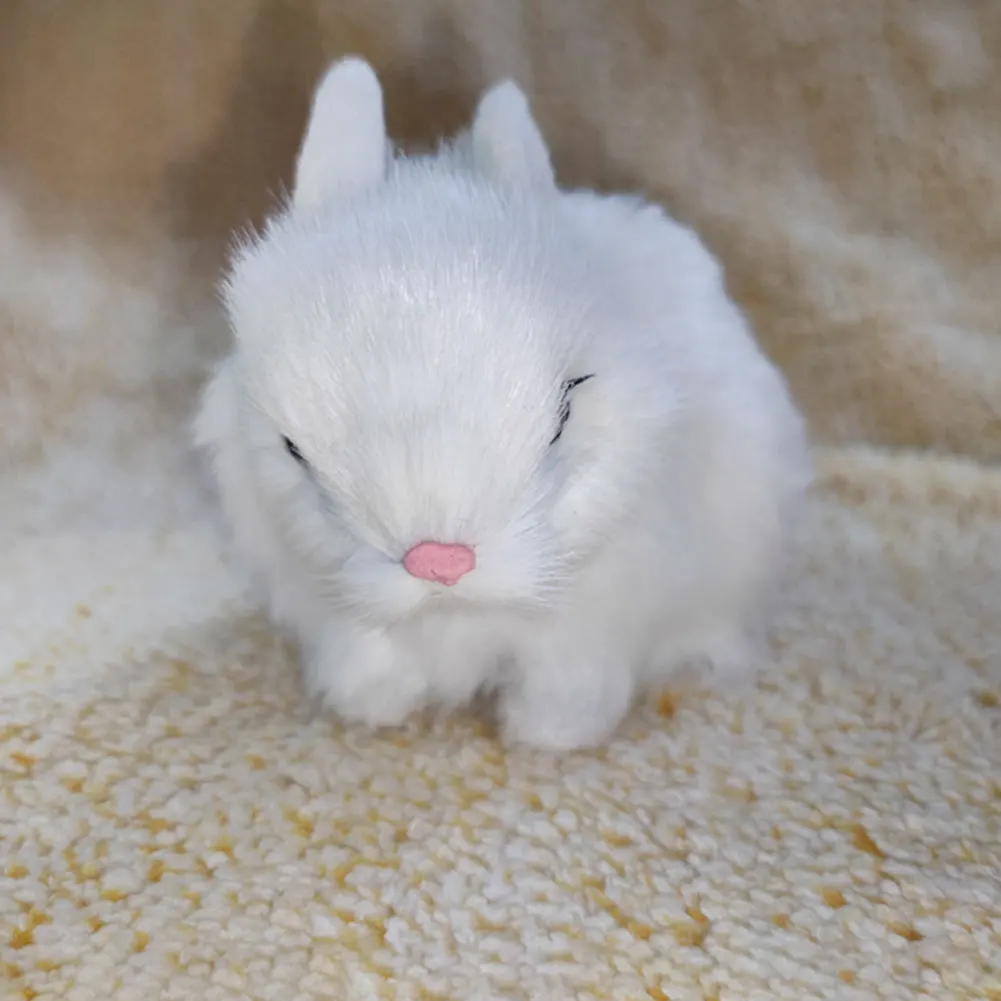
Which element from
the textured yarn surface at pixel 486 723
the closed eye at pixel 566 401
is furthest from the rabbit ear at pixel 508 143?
the textured yarn surface at pixel 486 723

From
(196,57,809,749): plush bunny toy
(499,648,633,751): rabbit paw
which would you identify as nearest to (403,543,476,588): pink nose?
(196,57,809,749): plush bunny toy

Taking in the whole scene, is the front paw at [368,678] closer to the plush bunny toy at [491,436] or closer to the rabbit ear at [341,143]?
the plush bunny toy at [491,436]

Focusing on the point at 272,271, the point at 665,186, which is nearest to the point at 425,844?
the point at 272,271

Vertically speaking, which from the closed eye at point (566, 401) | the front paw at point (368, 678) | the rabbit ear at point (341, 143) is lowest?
the front paw at point (368, 678)

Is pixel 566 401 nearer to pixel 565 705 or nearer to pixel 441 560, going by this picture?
pixel 441 560

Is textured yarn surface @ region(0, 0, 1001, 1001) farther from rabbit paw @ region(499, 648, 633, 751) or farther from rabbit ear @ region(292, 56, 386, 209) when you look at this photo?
rabbit ear @ region(292, 56, 386, 209)
